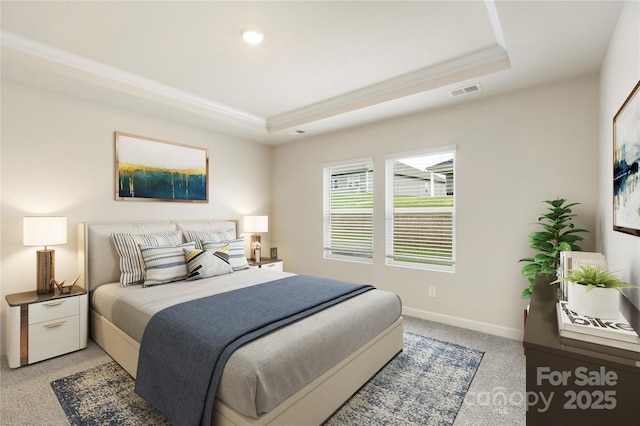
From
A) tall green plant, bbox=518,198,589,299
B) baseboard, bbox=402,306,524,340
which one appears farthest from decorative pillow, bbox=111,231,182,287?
tall green plant, bbox=518,198,589,299

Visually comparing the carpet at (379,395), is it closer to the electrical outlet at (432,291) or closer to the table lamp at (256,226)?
the electrical outlet at (432,291)

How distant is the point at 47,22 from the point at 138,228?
201 centimetres

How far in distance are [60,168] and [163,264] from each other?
4.62 ft

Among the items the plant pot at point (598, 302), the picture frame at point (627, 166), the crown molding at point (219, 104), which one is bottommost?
the plant pot at point (598, 302)

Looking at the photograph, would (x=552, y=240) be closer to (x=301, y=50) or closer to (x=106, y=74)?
(x=301, y=50)

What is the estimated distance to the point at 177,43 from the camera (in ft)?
A: 8.00

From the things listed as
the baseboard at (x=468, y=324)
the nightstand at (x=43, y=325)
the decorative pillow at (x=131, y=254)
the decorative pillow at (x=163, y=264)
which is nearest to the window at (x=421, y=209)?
the baseboard at (x=468, y=324)

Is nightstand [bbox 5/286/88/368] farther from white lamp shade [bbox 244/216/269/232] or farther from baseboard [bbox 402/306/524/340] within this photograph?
baseboard [bbox 402/306/524/340]

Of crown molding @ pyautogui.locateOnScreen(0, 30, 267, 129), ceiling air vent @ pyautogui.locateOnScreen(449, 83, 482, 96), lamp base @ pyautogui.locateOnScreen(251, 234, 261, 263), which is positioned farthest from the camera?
lamp base @ pyautogui.locateOnScreen(251, 234, 261, 263)

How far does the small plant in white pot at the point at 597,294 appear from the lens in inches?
47.2

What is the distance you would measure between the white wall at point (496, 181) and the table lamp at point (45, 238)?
10.8ft

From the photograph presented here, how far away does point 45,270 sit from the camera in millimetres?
2820

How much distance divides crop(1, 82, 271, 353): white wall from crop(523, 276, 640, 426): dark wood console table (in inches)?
153

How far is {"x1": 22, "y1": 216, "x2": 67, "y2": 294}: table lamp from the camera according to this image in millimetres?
2627
